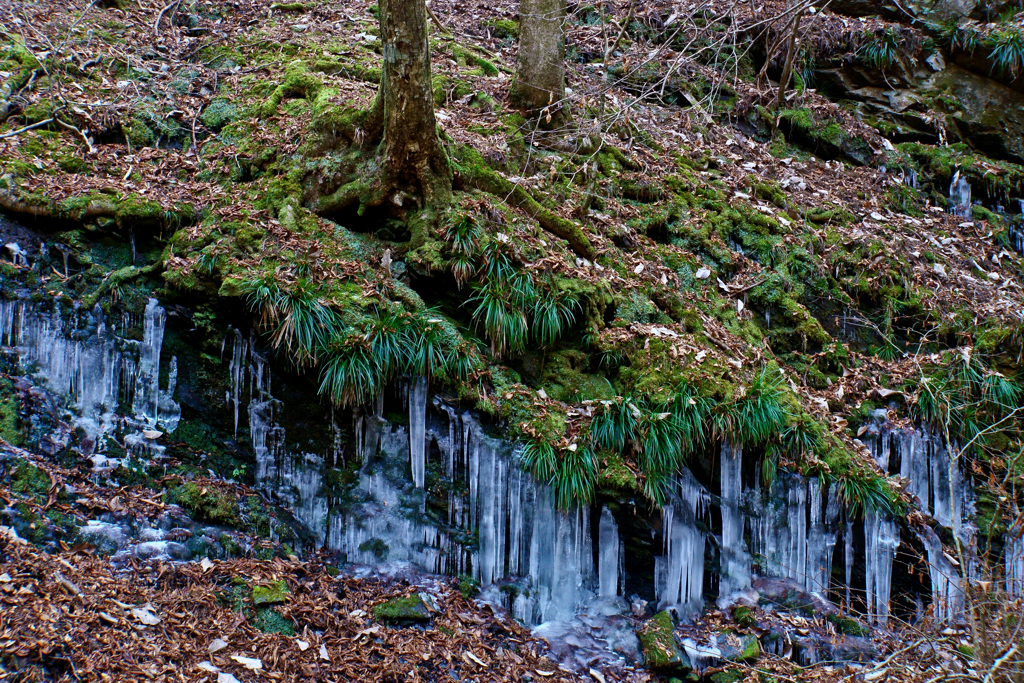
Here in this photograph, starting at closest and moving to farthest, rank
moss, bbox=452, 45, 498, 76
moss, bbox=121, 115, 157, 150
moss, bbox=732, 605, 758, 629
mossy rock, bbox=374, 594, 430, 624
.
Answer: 1. mossy rock, bbox=374, 594, 430, 624
2. moss, bbox=732, 605, 758, 629
3. moss, bbox=121, 115, 157, 150
4. moss, bbox=452, 45, 498, 76

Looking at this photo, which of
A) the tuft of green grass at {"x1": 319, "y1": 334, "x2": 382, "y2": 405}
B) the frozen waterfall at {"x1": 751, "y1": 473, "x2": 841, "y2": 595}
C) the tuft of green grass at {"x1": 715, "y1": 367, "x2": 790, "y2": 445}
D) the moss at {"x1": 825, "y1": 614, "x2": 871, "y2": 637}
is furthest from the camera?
the frozen waterfall at {"x1": 751, "y1": 473, "x2": 841, "y2": 595}

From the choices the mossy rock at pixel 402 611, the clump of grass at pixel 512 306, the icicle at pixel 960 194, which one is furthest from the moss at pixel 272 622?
the icicle at pixel 960 194

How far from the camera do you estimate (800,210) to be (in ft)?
24.1

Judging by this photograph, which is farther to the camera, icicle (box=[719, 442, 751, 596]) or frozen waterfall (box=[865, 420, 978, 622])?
frozen waterfall (box=[865, 420, 978, 622])

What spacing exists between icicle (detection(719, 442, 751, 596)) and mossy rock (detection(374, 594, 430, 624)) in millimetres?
2298

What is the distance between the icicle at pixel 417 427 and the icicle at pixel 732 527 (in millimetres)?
2348

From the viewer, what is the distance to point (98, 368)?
4.45 m

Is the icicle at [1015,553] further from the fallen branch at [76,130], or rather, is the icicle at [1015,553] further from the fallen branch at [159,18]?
the fallen branch at [159,18]

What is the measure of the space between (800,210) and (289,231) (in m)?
5.62

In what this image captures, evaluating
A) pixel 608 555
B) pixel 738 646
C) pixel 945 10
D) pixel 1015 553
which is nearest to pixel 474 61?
pixel 608 555

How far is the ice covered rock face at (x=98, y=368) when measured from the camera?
4.35 metres

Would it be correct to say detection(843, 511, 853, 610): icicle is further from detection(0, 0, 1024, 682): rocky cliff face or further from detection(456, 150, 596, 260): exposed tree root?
detection(456, 150, 596, 260): exposed tree root

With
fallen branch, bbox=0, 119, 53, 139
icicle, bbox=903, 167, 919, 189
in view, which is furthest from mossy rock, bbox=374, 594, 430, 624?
icicle, bbox=903, 167, 919, 189

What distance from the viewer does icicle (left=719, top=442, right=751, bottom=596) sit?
Result: 16.1 ft
